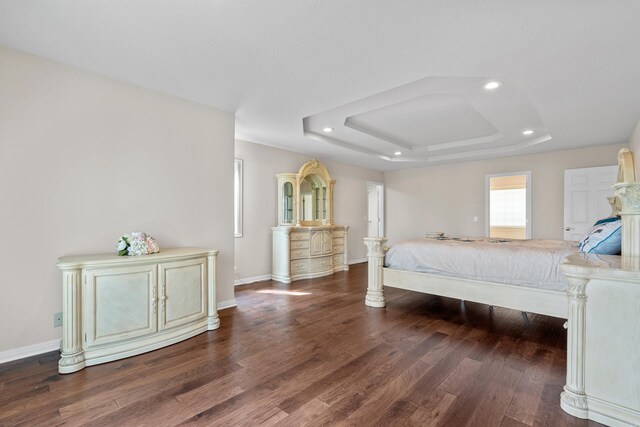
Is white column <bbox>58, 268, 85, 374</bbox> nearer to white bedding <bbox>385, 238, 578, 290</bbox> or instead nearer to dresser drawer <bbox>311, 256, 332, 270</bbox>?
white bedding <bbox>385, 238, 578, 290</bbox>

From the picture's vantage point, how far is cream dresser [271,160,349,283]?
5164mm

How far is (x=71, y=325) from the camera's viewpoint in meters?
2.15

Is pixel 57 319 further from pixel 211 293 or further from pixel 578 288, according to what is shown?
pixel 578 288

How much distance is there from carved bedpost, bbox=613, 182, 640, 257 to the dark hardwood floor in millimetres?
987

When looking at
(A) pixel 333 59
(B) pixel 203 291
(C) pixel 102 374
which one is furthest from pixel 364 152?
(C) pixel 102 374

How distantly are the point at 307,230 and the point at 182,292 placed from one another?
2876mm

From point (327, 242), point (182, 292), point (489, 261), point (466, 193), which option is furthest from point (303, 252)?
point (466, 193)

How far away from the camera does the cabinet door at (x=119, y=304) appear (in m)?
2.24

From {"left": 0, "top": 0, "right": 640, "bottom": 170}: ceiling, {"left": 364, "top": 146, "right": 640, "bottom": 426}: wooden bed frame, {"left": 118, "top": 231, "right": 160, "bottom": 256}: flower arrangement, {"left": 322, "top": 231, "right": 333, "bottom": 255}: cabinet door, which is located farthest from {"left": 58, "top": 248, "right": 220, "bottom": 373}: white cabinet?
{"left": 322, "top": 231, "right": 333, "bottom": 255}: cabinet door

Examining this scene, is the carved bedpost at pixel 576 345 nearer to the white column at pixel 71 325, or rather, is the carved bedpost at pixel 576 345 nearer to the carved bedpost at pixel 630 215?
the carved bedpost at pixel 630 215

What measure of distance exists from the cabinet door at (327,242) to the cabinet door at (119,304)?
346 cm

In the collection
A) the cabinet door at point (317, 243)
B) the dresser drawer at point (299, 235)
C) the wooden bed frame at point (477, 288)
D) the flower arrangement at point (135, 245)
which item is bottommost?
the wooden bed frame at point (477, 288)

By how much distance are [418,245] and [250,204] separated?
2.84 metres

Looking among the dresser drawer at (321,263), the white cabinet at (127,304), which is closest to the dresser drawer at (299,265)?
the dresser drawer at (321,263)
